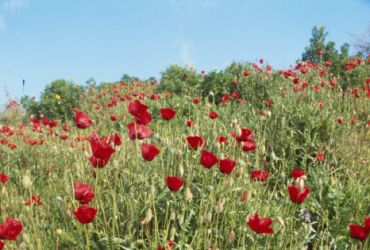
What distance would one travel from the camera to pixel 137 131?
2.59 meters

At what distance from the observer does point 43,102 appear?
11.8m

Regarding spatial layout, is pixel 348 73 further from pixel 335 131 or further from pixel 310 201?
pixel 310 201

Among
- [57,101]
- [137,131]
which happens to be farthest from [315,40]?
[137,131]

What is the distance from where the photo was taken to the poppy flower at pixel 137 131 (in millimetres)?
2562

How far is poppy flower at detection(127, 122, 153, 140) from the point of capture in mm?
2562

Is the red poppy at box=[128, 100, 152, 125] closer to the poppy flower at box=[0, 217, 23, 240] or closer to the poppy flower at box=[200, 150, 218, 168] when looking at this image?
the poppy flower at box=[200, 150, 218, 168]

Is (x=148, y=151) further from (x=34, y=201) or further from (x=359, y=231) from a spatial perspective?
(x=359, y=231)

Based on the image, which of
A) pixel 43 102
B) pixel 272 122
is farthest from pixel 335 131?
pixel 43 102

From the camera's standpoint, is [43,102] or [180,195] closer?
[180,195]

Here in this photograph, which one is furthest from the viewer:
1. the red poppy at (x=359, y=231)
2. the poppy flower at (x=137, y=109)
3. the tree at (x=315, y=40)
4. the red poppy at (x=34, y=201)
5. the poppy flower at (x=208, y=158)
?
the tree at (x=315, y=40)

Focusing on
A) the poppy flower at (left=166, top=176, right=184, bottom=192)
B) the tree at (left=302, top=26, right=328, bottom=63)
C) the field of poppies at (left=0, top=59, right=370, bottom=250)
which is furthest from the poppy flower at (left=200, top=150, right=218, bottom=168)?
the tree at (left=302, top=26, right=328, bottom=63)

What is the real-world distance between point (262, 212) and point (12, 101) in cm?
1103

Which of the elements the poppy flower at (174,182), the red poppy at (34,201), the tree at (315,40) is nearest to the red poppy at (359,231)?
the poppy flower at (174,182)

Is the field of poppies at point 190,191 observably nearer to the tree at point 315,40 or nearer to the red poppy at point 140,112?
the red poppy at point 140,112
